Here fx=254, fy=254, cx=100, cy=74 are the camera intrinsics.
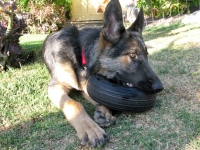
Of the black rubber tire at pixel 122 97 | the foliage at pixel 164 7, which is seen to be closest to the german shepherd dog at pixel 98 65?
the black rubber tire at pixel 122 97

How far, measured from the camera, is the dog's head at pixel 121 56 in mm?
3152

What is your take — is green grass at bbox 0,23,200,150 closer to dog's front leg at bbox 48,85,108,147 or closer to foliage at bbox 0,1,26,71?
dog's front leg at bbox 48,85,108,147

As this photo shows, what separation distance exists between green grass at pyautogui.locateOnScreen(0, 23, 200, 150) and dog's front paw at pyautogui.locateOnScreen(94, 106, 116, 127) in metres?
0.08

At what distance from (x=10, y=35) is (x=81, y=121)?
323cm

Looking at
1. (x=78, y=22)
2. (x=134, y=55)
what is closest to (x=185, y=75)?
(x=134, y=55)

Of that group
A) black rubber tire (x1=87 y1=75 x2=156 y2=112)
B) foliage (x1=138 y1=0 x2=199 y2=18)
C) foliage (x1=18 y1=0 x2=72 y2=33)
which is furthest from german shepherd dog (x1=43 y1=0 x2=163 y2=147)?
foliage (x1=138 y1=0 x2=199 y2=18)

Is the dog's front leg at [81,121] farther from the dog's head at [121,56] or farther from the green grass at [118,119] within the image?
the dog's head at [121,56]

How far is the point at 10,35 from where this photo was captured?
17.3 feet

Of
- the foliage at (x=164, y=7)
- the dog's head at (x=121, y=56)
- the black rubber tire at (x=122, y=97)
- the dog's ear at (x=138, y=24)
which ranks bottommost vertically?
the black rubber tire at (x=122, y=97)

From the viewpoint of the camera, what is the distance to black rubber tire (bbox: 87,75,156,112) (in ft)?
9.87

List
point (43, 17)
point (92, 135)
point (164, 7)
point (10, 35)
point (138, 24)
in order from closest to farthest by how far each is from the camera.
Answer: point (92, 135) < point (138, 24) < point (10, 35) < point (43, 17) < point (164, 7)

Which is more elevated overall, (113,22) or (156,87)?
(113,22)

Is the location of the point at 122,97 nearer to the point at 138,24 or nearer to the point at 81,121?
the point at 81,121

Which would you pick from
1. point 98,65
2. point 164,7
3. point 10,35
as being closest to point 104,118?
point 98,65
